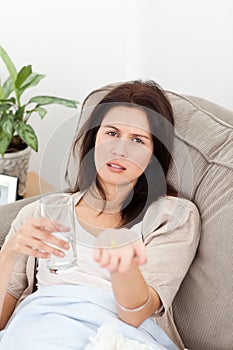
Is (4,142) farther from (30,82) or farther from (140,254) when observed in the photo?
A: (140,254)

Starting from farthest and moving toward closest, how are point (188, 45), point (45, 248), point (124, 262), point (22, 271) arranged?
point (188, 45)
point (22, 271)
point (45, 248)
point (124, 262)

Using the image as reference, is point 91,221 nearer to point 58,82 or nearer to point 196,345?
point 196,345

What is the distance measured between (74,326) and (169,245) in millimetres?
230

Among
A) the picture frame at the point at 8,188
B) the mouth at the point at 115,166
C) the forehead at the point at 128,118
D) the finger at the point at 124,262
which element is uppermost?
the forehead at the point at 128,118

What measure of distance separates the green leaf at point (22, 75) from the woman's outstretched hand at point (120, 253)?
44.2 inches

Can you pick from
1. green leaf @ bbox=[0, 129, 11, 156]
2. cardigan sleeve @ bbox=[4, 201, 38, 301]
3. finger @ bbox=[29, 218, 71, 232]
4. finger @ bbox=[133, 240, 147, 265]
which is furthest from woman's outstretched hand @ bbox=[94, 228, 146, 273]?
green leaf @ bbox=[0, 129, 11, 156]

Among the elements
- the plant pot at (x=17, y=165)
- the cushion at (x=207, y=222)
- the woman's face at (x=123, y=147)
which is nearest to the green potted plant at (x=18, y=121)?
the plant pot at (x=17, y=165)

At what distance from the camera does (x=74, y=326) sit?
1.29 metres

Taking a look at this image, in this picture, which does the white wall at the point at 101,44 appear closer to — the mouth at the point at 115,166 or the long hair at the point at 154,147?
the long hair at the point at 154,147

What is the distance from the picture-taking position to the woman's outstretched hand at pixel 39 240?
116 centimetres

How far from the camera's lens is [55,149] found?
1.24 metres

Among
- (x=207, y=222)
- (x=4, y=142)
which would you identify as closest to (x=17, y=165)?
(x=4, y=142)

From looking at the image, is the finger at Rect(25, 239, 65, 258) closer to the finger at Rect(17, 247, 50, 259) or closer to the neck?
the finger at Rect(17, 247, 50, 259)

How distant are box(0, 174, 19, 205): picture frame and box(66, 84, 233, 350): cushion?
72cm
